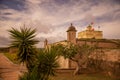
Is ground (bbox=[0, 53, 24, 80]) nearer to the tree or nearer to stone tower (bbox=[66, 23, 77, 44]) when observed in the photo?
the tree

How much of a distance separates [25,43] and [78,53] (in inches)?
603

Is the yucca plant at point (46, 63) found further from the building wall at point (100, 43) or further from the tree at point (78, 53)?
the building wall at point (100, 43)

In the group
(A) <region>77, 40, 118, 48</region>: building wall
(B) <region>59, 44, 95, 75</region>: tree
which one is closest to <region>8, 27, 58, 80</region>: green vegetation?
(B) <region>59, 44, 95, 75</region>: tree

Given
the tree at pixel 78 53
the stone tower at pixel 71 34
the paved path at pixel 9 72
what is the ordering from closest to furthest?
the paved path at pixel 9 72, the tree at pixel 78 53, the stone tower at pixel 71 34

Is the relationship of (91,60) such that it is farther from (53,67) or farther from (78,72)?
(53,67)

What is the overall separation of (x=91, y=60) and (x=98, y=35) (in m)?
20.3

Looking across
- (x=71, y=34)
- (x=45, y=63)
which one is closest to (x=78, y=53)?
(x=71, y=34)

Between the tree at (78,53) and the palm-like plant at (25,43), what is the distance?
1392cm

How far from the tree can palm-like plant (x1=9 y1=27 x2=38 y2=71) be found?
13918 mm

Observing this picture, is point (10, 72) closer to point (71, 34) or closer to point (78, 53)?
point (78, 53)

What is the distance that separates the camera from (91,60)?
25.0 metres

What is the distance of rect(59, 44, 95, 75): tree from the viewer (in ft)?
74.2

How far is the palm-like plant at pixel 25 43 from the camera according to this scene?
858 cm

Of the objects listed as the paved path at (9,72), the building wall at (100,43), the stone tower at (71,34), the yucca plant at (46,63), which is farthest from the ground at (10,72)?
the building wall at (100,43)
